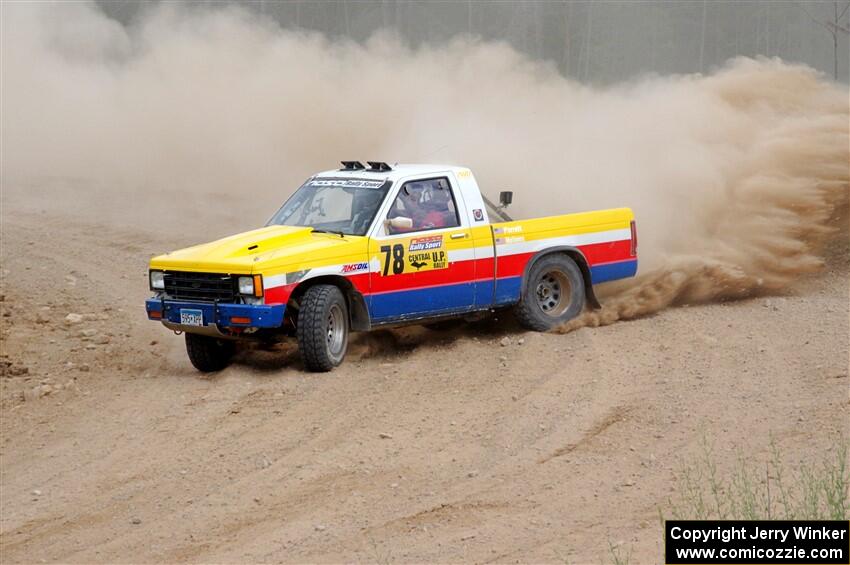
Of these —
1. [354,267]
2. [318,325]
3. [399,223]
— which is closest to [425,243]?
[399,223]

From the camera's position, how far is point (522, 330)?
12180 mm

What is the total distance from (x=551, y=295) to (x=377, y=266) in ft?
7.06

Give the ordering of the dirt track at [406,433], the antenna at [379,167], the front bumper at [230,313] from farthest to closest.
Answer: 1. the antenna at [379,167]
2. the front bumper at [230,313]
3. the dirt track at [406,433]

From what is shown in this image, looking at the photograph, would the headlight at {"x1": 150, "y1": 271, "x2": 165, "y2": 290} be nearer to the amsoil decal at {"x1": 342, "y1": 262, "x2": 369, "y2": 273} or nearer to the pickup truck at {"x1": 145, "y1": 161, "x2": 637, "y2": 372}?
the pickup truck at {"x1": 145, "y1": 161, "x2": 637, "y2": 372}

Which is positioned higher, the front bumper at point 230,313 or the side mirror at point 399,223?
the side mirror at point 399,223

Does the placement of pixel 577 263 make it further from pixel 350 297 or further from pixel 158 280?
pixel 158 280

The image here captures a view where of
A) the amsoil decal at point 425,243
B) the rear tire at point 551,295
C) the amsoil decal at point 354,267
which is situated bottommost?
the rear tire at point 551,295

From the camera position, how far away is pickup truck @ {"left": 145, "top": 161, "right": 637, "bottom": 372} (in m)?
10.5

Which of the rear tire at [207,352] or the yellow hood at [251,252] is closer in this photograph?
the yellow hood at [251,252]

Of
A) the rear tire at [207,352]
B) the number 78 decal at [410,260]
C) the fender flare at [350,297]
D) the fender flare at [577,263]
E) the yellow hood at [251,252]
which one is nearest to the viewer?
the yellow hood at [251,252]

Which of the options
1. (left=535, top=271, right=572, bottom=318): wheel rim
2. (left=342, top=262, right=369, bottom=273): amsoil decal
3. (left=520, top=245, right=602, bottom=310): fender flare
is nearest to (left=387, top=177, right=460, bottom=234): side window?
(left=342, top=262, right=369, bottom=273): amsoil decal

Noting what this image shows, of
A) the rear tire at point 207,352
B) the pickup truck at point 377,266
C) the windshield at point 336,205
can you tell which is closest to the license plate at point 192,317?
the pickup truck at point 377,266

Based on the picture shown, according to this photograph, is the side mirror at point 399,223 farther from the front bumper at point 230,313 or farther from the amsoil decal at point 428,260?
the front bumper at point 230,313

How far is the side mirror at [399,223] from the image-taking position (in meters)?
A: 11.1
